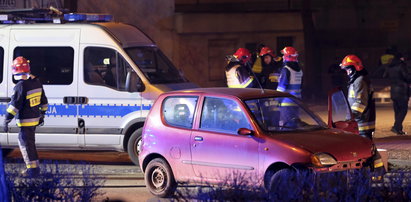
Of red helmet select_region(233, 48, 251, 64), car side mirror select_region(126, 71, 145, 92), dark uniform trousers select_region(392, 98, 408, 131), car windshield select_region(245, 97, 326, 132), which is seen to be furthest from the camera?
dark uniform trousers select_region(392, 98, 408, 131)

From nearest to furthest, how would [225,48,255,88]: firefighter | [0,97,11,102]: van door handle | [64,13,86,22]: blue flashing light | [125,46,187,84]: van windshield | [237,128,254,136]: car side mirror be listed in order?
[237,128,254,136]: car side mirror, [125,46,187,84]: van windshield, [0,97,11,102]: van door handle, [64,13,86,22]: blue flashing light, [225,48,255,88]: firefighter

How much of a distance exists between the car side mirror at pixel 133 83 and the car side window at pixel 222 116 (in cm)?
276

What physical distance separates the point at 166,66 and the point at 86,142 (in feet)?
5.93

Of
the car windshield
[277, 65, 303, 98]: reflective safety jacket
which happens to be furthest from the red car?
[277, 65, 303, 98]: reflective safety jacket

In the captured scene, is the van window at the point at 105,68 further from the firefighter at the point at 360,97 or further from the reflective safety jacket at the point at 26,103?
the firefighter at the point at 360,97

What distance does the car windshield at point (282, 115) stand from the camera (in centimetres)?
998

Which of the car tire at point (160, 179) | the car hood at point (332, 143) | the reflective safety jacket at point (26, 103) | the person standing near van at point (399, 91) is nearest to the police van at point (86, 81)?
the reflective safety jacket at point (26, 103)

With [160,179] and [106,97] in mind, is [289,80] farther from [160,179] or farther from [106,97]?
[160,179]

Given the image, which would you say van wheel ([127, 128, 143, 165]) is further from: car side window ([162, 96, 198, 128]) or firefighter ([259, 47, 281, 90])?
firefighter ([259, 47, 281, 90])

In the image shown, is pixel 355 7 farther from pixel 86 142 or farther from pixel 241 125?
pixel 241 125

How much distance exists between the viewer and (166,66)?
14016 mm

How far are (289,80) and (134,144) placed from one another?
278cm

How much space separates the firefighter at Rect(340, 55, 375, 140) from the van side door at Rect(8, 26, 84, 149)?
4.12 meters

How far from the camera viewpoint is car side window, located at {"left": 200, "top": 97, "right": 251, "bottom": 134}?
1001 centimetres
